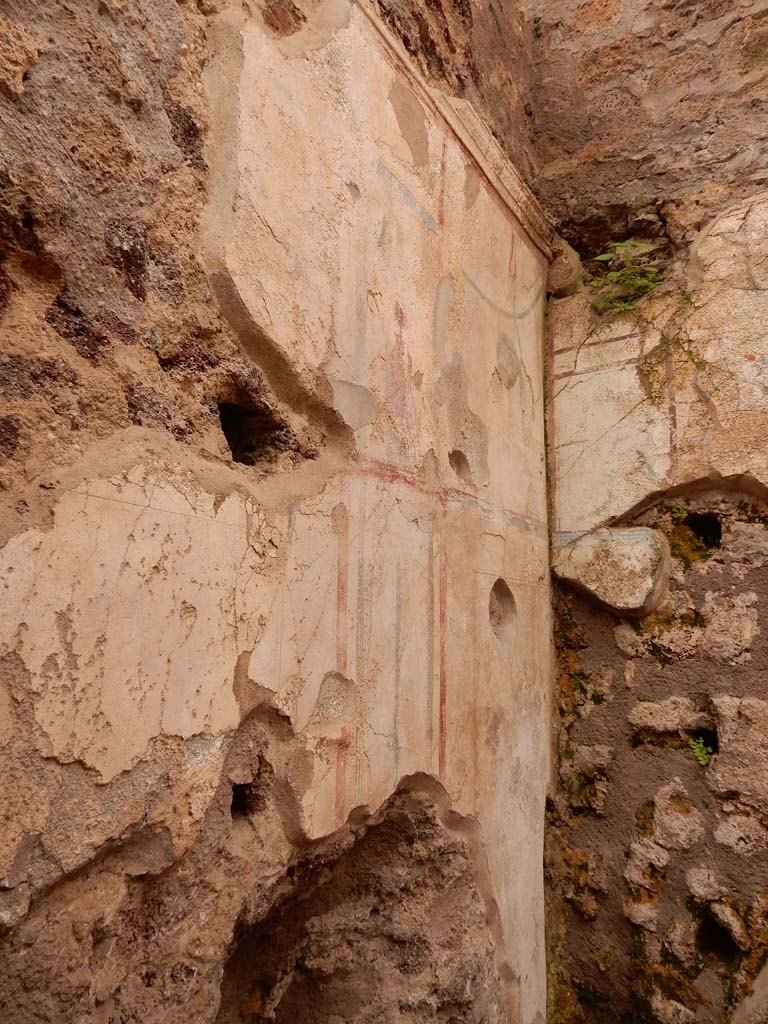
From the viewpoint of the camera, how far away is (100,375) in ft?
4.08

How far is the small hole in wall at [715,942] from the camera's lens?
2322mm

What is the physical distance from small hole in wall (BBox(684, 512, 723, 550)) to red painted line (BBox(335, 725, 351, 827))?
5.53ft

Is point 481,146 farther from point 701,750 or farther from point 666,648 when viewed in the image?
point 701,750

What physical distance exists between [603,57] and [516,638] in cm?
265

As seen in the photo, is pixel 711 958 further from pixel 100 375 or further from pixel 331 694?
pixel 100 375

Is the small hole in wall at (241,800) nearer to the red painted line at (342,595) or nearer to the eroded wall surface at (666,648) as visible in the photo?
the red painted line at (342,595)

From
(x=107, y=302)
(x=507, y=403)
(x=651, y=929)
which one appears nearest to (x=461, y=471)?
(x=507, y=403)

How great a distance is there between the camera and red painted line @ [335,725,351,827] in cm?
163

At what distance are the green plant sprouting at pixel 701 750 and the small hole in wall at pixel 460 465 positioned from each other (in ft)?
3.95

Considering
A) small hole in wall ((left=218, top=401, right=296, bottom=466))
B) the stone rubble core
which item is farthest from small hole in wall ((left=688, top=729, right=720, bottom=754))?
small hole in wall ((left=218, top=401, right=296, bottom=466))

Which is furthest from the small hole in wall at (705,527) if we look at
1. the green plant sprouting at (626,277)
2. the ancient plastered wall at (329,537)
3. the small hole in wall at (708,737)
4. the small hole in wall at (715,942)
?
the small hole in wall at (715,942)

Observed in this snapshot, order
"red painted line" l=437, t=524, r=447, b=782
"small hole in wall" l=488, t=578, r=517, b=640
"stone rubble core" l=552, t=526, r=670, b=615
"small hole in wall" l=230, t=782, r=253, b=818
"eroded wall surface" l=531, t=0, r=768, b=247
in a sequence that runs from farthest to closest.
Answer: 1. "eroded wall surface" l=531, t=0, r=768, b=247
2. "stone rubble core" l=552, t=526, r=670, b=615
3. "small hole in wall" l=488, t=578, r=517, b=640
4. "red painted line" l=437, t=524, r=447, b=782
5. "small hole in wall" l=230, t=782, r=253, b=818

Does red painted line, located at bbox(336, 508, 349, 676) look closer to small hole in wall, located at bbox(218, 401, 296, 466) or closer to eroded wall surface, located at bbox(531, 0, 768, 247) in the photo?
small hole in wall, located at bbox(218, 401, 296, 466)

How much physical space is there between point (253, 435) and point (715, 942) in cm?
219
